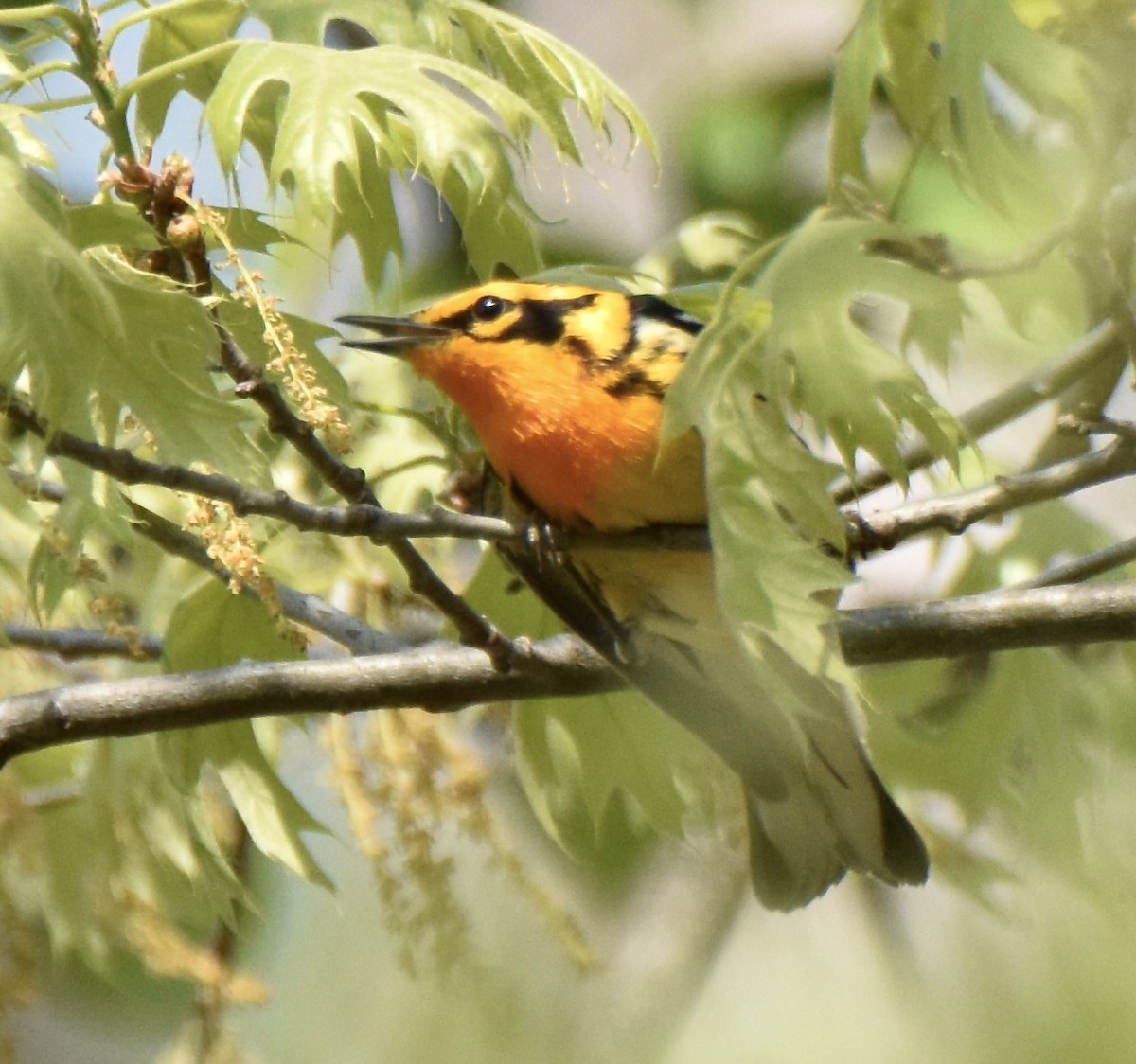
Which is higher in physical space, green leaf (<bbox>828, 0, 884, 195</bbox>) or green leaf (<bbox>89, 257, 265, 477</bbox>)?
green leaf (<bbox>828, 0, 884, 195</bbox>)

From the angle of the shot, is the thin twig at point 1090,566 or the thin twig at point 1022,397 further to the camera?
the thin twig at point 1022,397

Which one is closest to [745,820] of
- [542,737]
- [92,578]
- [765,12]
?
[542,737]

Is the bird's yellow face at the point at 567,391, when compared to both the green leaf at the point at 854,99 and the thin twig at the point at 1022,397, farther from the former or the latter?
the green leaf at the point at 854,99

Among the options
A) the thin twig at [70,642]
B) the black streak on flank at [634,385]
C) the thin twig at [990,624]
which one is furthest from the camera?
the black streak on flank at [634,385]

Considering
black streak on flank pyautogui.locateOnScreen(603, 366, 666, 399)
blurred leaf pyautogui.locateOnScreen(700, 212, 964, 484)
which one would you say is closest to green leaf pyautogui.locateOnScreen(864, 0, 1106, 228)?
blurred leaf pyautogui.locateOnScreen(700, 212, 964, 484)

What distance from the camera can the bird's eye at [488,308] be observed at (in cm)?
308

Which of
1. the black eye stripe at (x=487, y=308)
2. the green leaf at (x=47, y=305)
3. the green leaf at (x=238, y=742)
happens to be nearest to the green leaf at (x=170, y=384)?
the green leaf at (x=47, y=305)

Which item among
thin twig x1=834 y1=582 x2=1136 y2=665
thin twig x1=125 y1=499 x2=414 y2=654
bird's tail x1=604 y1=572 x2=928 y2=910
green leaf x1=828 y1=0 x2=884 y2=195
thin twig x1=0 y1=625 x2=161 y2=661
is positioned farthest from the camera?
bird's tail x1=604 y1=572 x2=928 y2=910

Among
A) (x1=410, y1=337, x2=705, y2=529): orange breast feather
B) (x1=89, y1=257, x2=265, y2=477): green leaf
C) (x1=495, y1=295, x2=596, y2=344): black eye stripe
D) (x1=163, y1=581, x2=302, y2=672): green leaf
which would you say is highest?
(x1=89, y1=257, x2=265, y2=477): green leaf

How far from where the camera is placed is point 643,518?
296 cm

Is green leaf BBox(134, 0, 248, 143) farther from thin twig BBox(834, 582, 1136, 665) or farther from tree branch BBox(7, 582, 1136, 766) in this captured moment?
thin twig BBox(834, 582, 1136, 665)

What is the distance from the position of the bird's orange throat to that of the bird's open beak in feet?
0.09

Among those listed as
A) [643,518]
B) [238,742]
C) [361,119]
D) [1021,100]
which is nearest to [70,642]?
[238,742]

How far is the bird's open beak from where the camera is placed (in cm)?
288
